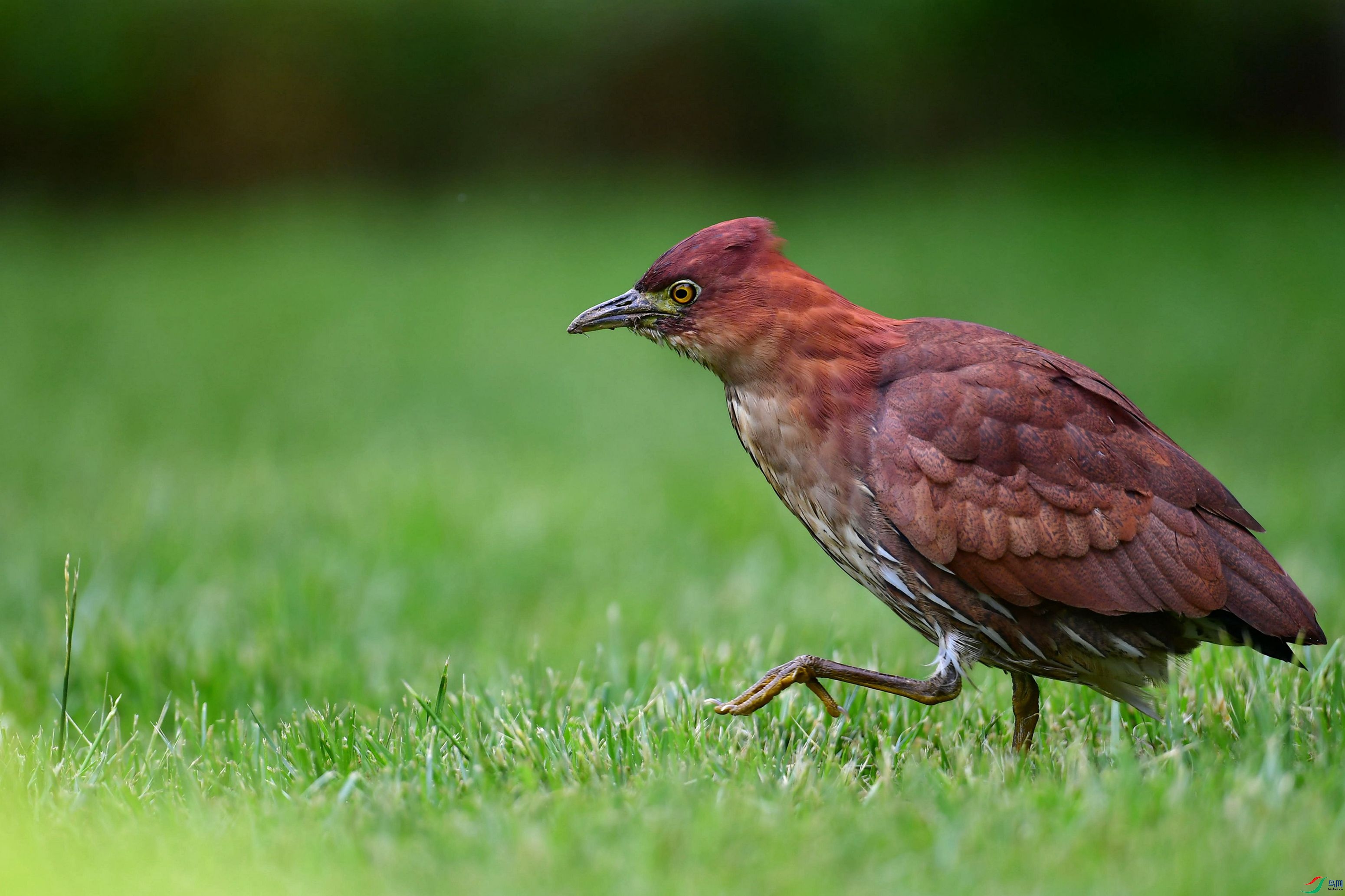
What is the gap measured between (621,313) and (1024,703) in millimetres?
1516

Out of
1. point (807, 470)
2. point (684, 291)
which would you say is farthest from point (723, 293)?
point (807, 470)

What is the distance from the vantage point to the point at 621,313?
3447mm

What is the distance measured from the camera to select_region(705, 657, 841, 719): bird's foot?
3160mm

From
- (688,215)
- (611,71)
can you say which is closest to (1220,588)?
(688,215)

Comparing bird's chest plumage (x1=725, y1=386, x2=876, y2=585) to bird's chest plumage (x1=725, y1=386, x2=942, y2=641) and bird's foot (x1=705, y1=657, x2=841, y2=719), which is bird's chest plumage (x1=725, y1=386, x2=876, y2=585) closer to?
bird's chest plumage (x1=725, y1=386, x2=942, y2=641)

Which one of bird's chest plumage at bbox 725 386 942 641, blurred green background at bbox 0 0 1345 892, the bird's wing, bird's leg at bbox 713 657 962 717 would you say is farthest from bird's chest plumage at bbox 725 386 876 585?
blurred green background at bbox 0 0 1345 892

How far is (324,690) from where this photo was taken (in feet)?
14.3

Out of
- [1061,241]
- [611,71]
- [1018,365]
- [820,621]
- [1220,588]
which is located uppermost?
[611,71]

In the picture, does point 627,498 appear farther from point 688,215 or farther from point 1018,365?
point 688,215

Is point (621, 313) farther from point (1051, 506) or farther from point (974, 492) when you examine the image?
point (1051, 506)

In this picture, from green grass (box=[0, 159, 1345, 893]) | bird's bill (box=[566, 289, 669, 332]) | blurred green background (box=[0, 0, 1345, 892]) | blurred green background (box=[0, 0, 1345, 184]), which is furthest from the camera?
blurred green background (box=[0, 0, 1345, 184])

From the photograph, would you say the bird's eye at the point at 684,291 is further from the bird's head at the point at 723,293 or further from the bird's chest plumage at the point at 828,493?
the bird's chest plumage at the point at 828,493

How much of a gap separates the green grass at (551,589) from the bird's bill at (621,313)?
1032 mm

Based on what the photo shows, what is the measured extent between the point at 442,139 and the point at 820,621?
13.5 m
